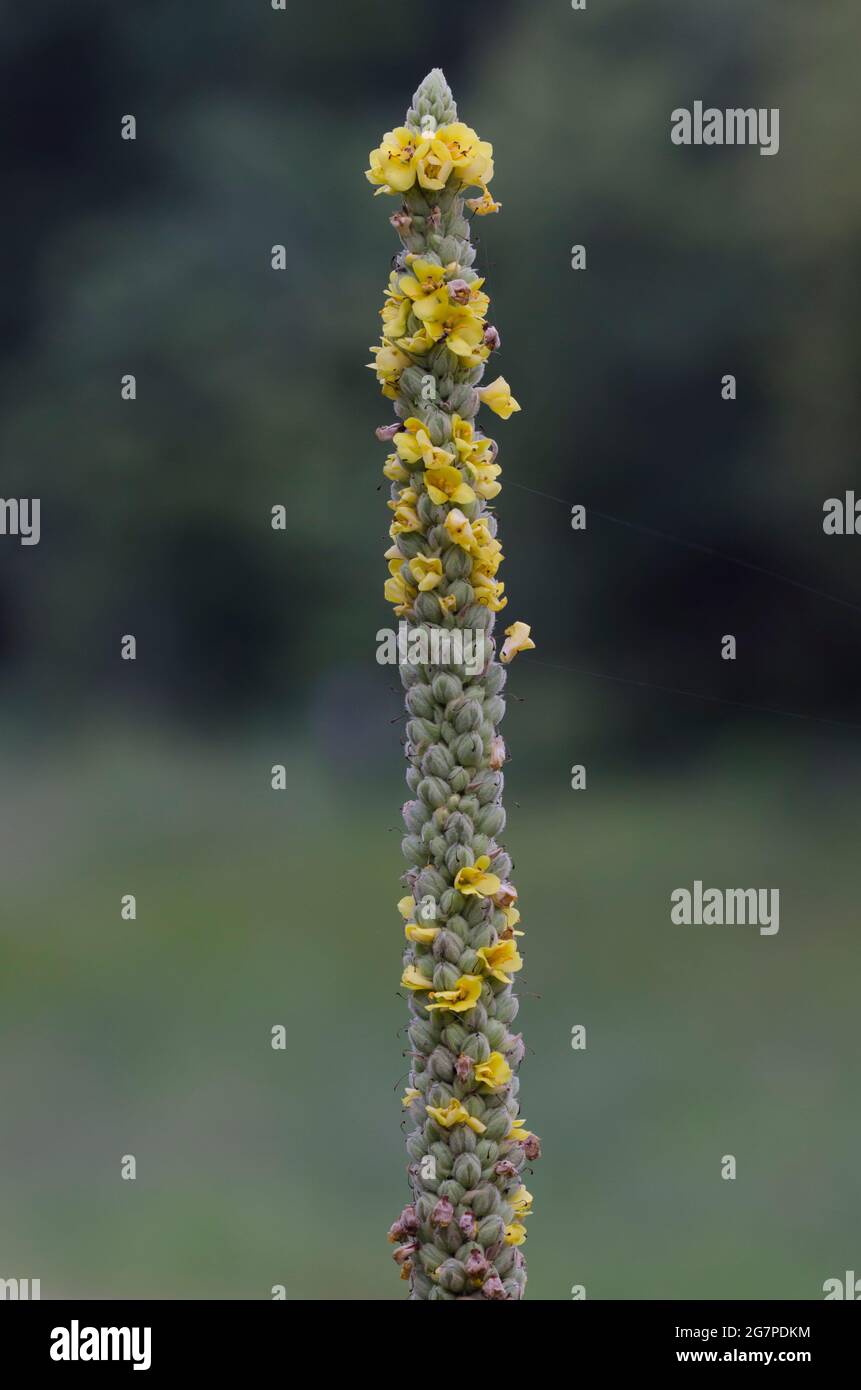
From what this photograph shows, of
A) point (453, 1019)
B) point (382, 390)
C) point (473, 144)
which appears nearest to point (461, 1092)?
point (453, 1019)

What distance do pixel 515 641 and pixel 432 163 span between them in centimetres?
143

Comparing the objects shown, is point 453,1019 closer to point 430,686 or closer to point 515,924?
point 515,924

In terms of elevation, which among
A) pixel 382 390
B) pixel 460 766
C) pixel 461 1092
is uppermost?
pixel 382 390

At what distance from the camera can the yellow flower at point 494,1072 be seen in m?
4.16

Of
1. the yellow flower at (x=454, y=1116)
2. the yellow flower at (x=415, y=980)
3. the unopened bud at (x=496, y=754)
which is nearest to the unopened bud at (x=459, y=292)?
the unopened bud at (x=496, y=754)

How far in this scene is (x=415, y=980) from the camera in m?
4.18

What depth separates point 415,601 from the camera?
4.27m

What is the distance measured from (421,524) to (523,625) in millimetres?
438

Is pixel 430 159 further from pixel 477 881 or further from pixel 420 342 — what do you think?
pixel 477 881

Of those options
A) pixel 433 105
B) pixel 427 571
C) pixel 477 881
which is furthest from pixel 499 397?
pixel 477 881

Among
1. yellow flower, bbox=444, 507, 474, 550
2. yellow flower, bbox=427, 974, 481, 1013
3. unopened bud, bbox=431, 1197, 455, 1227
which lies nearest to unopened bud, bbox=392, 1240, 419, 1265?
unopened bud, bbox=431, 1197, 455, 1227

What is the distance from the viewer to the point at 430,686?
13.8ft

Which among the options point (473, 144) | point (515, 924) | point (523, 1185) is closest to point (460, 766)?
point (515, 924)

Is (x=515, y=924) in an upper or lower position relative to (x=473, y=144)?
lower
